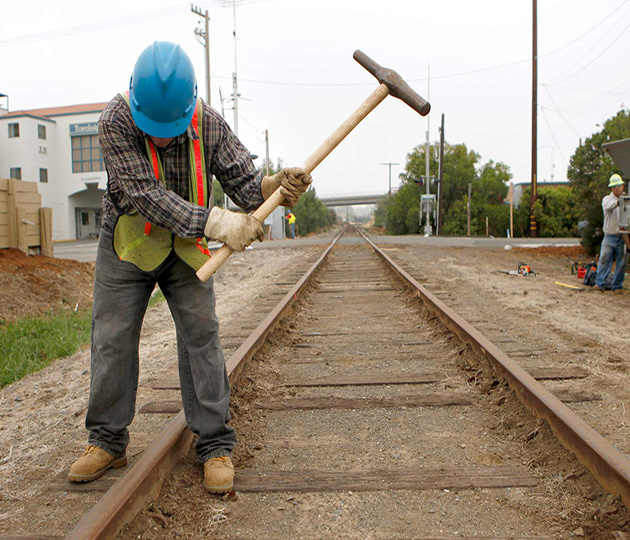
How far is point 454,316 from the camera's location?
202 inches

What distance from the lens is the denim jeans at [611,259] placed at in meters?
8.30

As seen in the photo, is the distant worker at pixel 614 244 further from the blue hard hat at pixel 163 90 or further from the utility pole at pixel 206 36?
the utility pole at pixel 206 36

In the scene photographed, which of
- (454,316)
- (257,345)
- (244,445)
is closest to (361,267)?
(454,316)

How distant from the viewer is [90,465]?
247cm

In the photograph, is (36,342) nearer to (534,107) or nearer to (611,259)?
(611,259)

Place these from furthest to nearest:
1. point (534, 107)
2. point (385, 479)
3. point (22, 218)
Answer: point (534, 107) < point (22, 218) < point (385, 479)

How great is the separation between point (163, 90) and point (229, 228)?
585 mm

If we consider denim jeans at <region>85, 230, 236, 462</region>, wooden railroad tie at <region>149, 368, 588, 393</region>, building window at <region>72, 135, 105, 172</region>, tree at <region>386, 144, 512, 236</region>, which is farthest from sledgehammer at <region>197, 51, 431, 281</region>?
building window at <region>72, 135, 105, 172</region>

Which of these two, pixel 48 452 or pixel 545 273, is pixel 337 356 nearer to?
pixel 48 452

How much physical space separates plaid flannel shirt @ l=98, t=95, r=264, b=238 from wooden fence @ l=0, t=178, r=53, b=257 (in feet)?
28.1

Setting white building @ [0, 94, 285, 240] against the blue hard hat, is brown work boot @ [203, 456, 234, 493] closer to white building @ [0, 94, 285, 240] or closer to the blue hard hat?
the blue hard hat

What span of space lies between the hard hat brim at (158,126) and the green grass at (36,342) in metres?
3.47

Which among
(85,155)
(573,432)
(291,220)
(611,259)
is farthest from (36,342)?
(85,155)

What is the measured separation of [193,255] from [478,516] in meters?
1.54
